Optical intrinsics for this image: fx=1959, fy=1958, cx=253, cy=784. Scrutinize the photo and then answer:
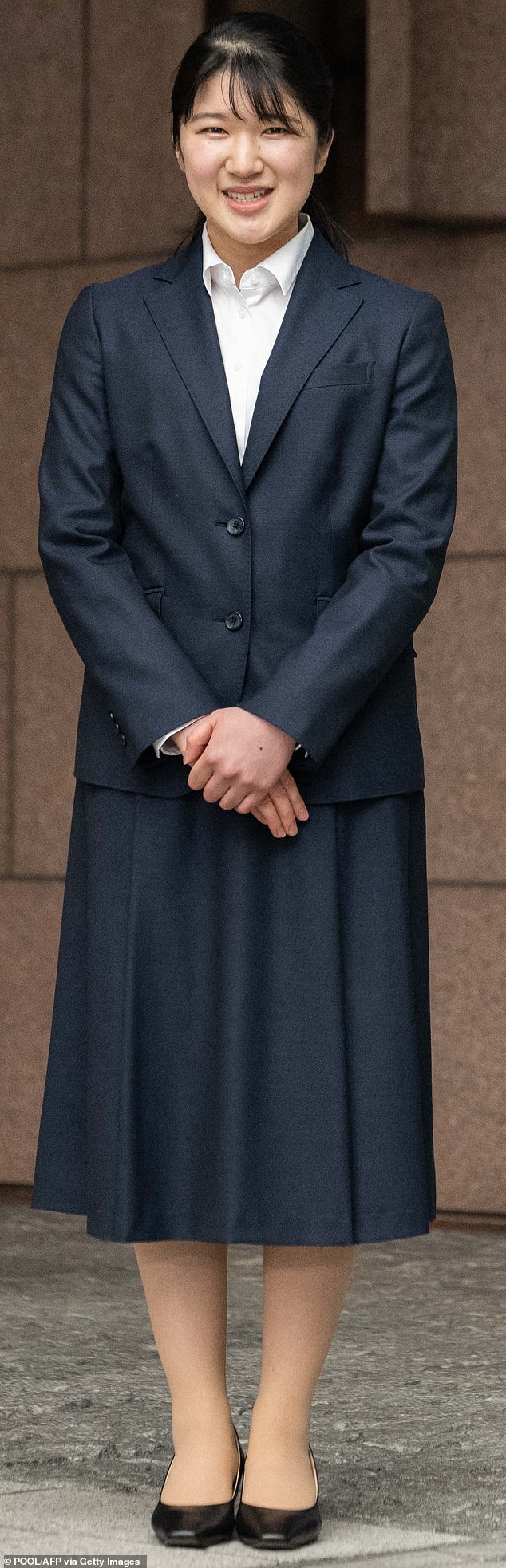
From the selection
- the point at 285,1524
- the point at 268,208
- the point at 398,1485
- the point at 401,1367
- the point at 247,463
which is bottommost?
the point at 401,1367

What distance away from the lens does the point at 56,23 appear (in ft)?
17.1

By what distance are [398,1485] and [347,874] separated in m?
0.94

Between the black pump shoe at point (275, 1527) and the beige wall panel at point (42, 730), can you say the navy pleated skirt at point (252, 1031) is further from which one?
the beige wall panel at point (42, 730)

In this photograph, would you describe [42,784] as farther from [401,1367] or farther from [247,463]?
[247,463]

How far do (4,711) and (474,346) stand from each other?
1579mm

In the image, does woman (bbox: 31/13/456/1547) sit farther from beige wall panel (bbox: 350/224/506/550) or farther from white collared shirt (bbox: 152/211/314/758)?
beige wall panel (bbox: 350/224/506/550)

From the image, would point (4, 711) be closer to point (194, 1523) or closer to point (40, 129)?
point (40, 129)

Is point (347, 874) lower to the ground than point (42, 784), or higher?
higher

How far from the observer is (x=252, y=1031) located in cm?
250

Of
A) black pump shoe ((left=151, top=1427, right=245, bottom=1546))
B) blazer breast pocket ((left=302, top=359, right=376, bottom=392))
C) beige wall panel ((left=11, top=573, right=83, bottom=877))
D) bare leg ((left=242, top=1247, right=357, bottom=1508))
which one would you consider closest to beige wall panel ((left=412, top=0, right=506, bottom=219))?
beige wall panel ((left=11, top=573, right=83, bottom=877))

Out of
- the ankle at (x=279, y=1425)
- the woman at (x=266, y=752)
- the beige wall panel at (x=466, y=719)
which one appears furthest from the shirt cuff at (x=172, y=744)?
the beige wall panel at (x=466, y=719)

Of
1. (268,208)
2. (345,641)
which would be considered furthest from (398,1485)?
(268,208)

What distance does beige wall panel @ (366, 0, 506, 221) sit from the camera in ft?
15.7

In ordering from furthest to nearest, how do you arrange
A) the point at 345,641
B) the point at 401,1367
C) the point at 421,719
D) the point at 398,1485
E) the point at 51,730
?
the point at 51,730 → the point at 421,719 → the point at 401,1367 → the point at 398,1485 → the point at 345,641
